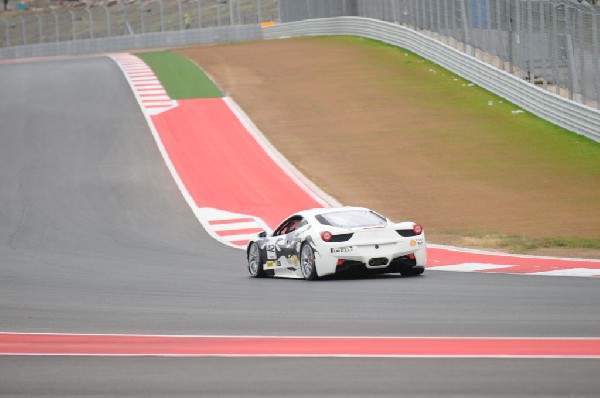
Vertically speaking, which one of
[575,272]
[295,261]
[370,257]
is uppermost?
[370,257]

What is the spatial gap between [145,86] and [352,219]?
3452cm

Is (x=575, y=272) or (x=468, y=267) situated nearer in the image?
(x=575, y=272)

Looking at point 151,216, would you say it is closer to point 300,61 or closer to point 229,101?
point 229,101

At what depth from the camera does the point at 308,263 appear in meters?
17.4

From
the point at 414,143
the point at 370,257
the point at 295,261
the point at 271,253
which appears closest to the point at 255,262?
the point at 271,253

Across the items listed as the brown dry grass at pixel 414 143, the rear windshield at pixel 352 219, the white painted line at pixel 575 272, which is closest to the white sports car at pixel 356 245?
the rear windshield at pixel 352 219

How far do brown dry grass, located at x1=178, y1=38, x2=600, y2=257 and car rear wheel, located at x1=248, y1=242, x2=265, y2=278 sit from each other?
14.6 ft

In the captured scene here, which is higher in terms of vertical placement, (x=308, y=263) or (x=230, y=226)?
(x=308, y=263)

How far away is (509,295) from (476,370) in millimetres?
5071

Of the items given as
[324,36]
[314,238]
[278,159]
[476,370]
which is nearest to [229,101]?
[278,159]

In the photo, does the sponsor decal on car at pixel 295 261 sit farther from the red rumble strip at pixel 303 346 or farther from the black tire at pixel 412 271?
the red rumble strip at pixel 303 346

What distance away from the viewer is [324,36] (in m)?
62.6

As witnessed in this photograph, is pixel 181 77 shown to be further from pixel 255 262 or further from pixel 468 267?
pixel 468 267

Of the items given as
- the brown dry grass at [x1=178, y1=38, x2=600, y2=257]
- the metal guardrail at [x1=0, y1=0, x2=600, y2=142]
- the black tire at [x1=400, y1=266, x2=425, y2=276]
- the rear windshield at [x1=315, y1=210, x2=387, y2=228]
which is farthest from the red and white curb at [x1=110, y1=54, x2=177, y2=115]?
the black tire at [x1=400, y1=266, x2=425, y2=276]
